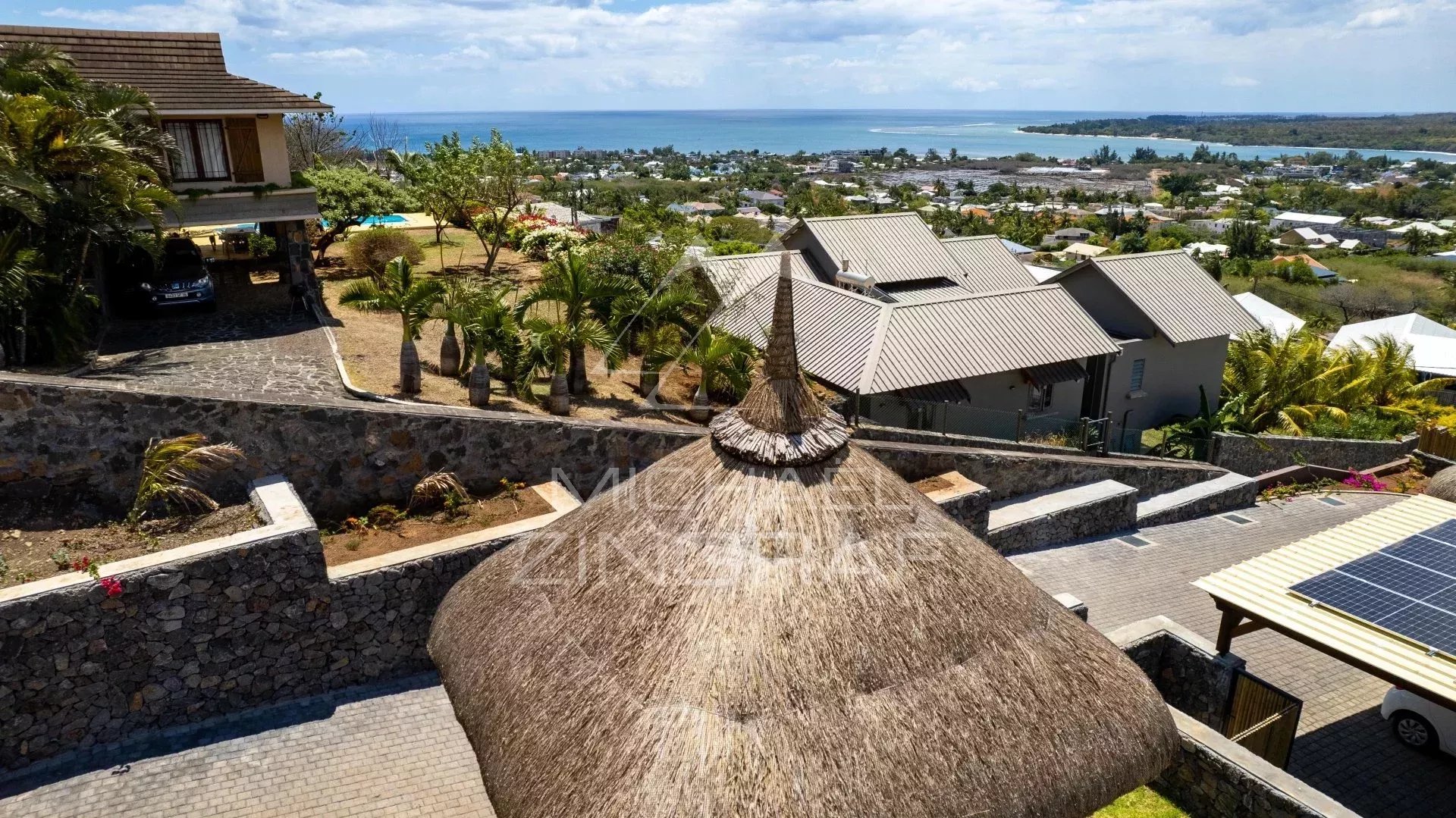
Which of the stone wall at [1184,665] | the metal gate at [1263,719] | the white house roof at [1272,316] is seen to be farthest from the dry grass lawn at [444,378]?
the white house roof at [1272,316]

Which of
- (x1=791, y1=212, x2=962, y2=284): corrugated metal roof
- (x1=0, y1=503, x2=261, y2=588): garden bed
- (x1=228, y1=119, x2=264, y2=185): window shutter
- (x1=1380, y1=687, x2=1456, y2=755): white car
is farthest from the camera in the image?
(x1=791, y1=212, x2=962, y2=284): corrugated metal roof

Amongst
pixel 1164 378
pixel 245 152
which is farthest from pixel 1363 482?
pixel 245 152

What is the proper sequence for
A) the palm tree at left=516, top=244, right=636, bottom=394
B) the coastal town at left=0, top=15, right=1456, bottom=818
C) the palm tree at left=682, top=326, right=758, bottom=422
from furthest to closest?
the palm tree at left=682, top=326, right=758, bottom=422 → the palm tree at left=516, top=244, right=636, bottom=394 → the coastal town at left=0, top=15, right=1456, bottom=818

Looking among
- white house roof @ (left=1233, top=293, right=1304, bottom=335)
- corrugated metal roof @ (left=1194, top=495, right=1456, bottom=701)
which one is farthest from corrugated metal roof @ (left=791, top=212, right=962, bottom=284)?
corrugated metal roof @ (left=1194, top=495, right=1456, bottom=701)

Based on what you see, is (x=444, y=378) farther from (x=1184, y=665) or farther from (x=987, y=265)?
A: (x=987, y=265)

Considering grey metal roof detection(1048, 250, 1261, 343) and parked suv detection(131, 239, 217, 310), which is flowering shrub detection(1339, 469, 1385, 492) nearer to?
grey metal roof detection(1048, 250, 1261, 343)

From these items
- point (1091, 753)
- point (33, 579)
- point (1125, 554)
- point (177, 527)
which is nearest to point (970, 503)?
point (1125, 554)
